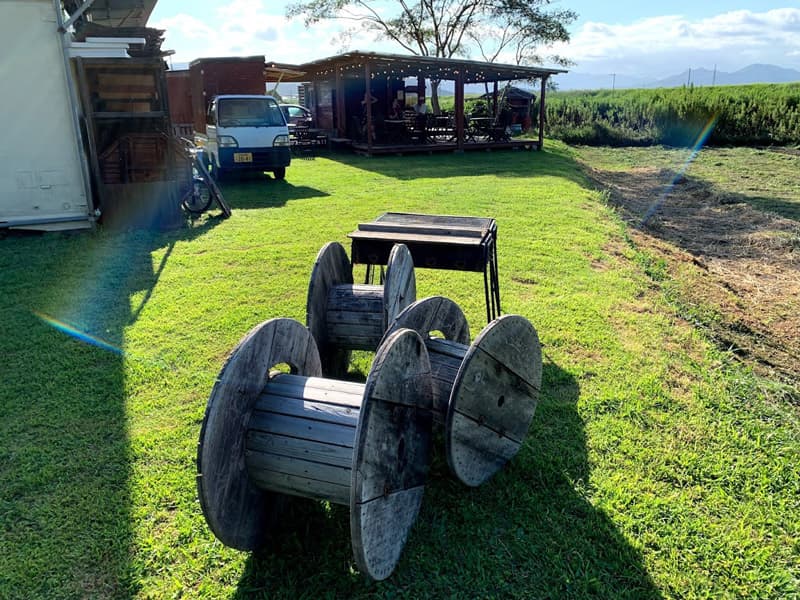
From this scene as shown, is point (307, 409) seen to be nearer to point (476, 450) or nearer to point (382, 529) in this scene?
point (382, 529)

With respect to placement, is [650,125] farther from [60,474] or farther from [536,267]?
[60,474]

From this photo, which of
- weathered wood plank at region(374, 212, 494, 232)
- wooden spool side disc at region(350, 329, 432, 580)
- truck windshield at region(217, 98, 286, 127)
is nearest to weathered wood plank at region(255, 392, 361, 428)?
wooden spool side disc at region(350, 329, 432, 580)

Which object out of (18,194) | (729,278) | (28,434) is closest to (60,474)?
(28,434)

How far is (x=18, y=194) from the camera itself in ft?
27.7

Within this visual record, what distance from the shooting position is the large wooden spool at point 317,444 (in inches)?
90.0

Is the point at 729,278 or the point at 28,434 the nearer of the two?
the point at 28,434

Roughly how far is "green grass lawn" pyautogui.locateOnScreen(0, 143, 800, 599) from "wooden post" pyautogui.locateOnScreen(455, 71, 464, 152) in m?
14.8

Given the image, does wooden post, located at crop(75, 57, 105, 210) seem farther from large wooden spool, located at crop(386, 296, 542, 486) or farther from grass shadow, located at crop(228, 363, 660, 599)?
grass shadow, located at crop(228, 363, 660, 599)

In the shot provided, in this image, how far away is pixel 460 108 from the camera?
67.6ft

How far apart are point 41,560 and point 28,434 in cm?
124

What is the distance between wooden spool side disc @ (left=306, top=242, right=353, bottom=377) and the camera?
12.7 feet

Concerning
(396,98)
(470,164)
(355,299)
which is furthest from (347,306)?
(396,98)

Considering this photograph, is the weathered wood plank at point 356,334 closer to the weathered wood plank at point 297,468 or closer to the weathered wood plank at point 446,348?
the weathered wood plank at point 446,348

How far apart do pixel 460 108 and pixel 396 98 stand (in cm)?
433
